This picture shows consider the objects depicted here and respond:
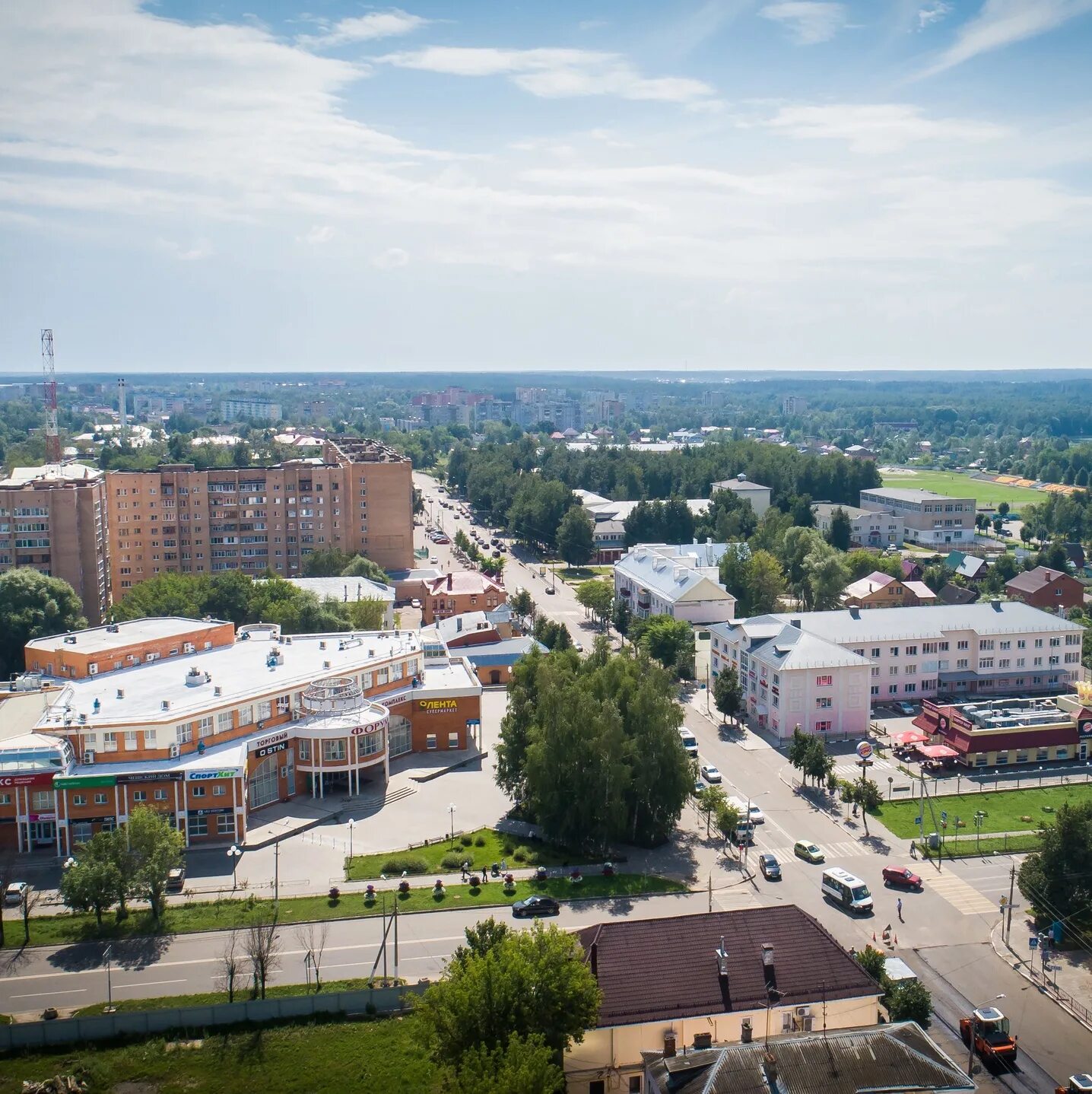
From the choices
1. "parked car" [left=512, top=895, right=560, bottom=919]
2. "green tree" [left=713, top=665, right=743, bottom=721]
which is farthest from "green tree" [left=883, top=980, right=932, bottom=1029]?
"green tree" [left=713, top=665, right=743, bottom=721]

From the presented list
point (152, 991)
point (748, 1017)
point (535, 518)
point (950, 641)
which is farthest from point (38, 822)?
point (535, 518)

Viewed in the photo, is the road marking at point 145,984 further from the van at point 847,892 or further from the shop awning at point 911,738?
the shop awning at point 911,738

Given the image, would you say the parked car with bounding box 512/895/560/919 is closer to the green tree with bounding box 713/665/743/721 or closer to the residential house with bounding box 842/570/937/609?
the green tree with bounding box 713/665/743/721

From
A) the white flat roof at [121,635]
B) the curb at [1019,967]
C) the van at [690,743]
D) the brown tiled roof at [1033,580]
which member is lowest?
the curb at [1019,967]

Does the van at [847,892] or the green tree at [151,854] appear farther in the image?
Answer: the van at [847,892]

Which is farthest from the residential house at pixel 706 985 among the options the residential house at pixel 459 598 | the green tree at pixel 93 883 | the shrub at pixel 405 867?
the residential house at pixel 459 598

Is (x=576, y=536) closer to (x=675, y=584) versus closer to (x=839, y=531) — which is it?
(x=839, y=531)

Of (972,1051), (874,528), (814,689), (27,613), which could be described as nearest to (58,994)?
(972,1051)

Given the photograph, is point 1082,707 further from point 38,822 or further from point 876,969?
point 38,822
